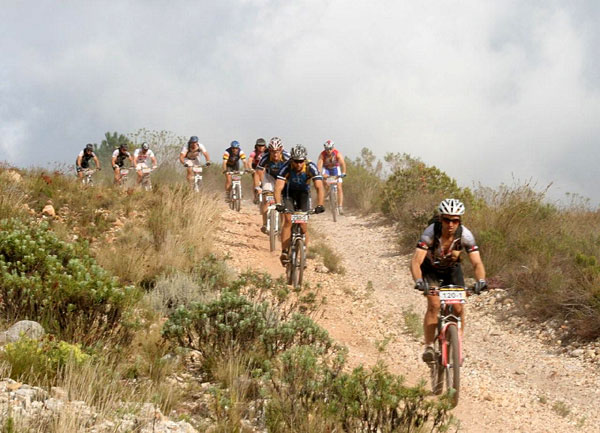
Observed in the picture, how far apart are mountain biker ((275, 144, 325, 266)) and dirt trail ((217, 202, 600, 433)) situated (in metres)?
1.36

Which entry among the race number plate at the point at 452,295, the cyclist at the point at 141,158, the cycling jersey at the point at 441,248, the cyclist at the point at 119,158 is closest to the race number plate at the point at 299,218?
the cycling jersey at the point at 441,248

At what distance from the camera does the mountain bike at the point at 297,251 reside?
10.4 m

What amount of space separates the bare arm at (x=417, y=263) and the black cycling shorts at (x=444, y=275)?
0.34 m

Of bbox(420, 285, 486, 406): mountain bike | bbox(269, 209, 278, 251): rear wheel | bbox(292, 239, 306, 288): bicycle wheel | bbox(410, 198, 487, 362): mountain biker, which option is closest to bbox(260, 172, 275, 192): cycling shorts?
bbox(269, 209, 278, 251): rear wheel

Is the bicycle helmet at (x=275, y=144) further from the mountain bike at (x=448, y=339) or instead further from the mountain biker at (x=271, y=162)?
the mountain bike at (x=448, y=339)

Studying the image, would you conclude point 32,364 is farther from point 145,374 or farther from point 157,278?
point 157,278

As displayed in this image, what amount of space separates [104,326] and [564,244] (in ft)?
28.5

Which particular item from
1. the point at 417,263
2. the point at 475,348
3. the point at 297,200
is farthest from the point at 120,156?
the point at 417,263

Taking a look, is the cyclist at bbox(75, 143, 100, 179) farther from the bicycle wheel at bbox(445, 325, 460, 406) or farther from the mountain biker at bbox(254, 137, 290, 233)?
the bicycle wheel at bbox(445, 325, 460, 406)

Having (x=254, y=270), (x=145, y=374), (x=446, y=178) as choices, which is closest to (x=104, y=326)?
(x=145, y=374)

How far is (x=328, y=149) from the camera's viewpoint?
1823 cm

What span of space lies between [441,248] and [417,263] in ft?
1.27

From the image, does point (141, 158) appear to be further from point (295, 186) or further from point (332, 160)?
point (295, 186)

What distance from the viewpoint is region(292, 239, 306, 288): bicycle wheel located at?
10.3 metres
